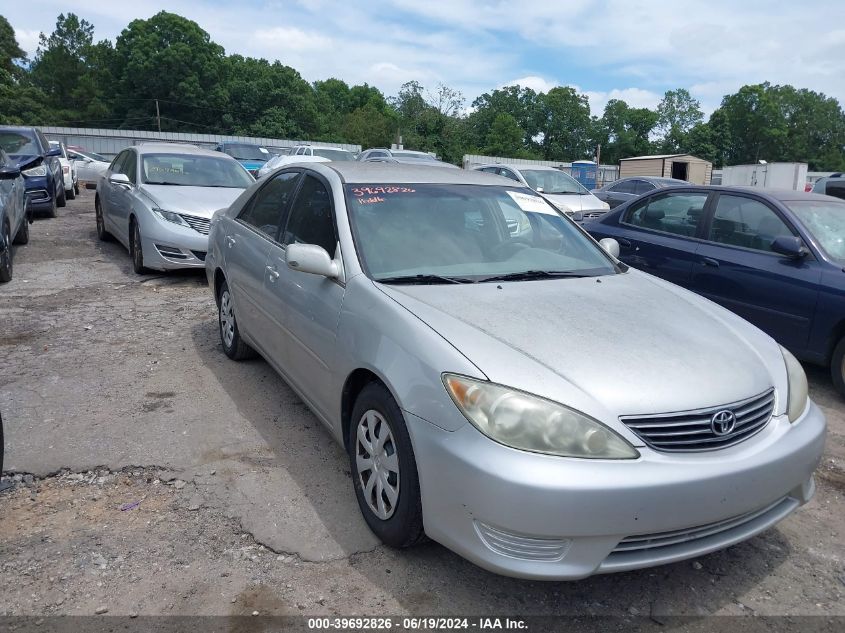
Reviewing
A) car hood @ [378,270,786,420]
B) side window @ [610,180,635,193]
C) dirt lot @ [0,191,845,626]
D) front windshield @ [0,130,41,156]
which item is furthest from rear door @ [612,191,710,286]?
side window @ [610,180,635,193]

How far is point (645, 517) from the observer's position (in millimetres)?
2287

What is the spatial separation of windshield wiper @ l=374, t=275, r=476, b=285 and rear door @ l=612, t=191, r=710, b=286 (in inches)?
136

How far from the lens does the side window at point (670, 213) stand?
6.20 m

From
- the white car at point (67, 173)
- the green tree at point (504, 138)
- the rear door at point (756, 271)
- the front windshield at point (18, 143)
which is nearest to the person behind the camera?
the rear door at point (756, 271)

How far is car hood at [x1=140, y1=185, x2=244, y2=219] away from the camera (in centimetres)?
779

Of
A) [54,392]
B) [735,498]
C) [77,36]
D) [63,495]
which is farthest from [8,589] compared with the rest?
[77,36]

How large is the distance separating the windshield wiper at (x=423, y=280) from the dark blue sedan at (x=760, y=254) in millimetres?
3166

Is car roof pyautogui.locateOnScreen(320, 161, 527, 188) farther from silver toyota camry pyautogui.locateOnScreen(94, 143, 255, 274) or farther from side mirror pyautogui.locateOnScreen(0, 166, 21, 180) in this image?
side mirror pyautogui.locateOnScreen(0, 166, 21, 180)

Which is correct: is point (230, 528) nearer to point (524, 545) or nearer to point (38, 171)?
point (524, 545)

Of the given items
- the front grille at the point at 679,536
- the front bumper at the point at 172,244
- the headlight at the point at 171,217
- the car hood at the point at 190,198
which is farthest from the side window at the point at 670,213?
the headlight at the point at 171,217

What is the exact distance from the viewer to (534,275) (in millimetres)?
3496

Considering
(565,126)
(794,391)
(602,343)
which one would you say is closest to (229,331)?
(602,343)

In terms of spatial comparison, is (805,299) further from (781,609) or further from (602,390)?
(602,390)

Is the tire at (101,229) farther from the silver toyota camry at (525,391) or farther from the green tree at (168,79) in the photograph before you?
the green tree at (168,79)
